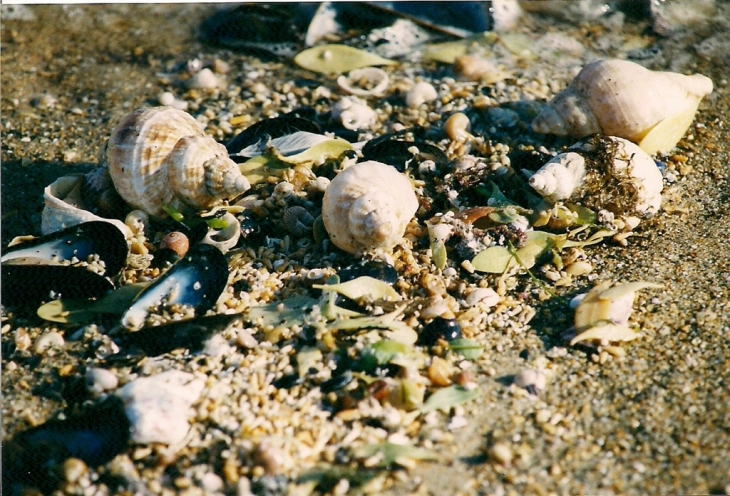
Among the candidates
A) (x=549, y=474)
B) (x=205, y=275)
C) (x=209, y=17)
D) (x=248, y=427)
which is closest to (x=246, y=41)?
(x=209, y=17)

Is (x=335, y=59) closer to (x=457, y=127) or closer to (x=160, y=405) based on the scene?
(x=457, y=127)

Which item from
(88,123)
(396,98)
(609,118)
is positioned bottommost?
(88,123)

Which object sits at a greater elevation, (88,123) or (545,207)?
(545,207)

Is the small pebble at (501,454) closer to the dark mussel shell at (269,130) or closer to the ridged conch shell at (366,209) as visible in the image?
the ridged conch shell at (366,209)

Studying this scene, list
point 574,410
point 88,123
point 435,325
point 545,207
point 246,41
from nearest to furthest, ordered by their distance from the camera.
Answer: point 574,410 < point 435,325 < point 545,207 < point 88,123 < point 246,41

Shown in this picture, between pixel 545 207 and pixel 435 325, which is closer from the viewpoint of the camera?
pixel 435 325

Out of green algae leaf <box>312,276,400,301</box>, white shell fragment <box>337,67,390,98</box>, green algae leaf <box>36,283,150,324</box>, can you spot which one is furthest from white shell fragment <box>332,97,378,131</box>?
green algae leaf <box>36,283,150,324</box>

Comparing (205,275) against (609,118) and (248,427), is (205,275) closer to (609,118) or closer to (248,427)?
(248,427)
